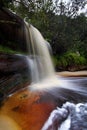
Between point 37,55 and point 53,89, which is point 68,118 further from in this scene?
point 37,55

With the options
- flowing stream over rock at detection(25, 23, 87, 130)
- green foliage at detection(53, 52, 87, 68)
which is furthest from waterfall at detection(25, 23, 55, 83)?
green foliage at detection(53, 52, 87, 68)

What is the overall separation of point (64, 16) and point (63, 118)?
17.2 m

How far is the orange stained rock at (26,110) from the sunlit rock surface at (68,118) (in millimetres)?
181

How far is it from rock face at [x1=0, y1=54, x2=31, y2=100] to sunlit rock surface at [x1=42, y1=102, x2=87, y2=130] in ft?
6.34

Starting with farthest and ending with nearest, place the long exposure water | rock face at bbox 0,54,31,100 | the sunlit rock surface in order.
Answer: rock face at bbox 0,54,31,100 → the long exposure water → the sunlit rock surface

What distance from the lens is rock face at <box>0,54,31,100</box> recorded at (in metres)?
8.29

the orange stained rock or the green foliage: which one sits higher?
the orange stained rock

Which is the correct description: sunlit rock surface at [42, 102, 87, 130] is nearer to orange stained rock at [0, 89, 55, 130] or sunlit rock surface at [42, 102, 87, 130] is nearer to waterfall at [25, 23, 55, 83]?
orange stained rock at [0, 89, 55, 130]

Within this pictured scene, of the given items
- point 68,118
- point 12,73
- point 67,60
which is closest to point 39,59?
point 12,73

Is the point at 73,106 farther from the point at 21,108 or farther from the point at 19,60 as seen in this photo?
the point at 19,60

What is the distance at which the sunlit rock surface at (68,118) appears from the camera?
18.5 feet

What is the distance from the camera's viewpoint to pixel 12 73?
368 inches

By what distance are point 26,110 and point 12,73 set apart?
296cm

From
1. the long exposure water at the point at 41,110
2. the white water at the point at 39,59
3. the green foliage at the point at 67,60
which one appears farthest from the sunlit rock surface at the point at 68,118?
the green foliage at the point at 67,60
